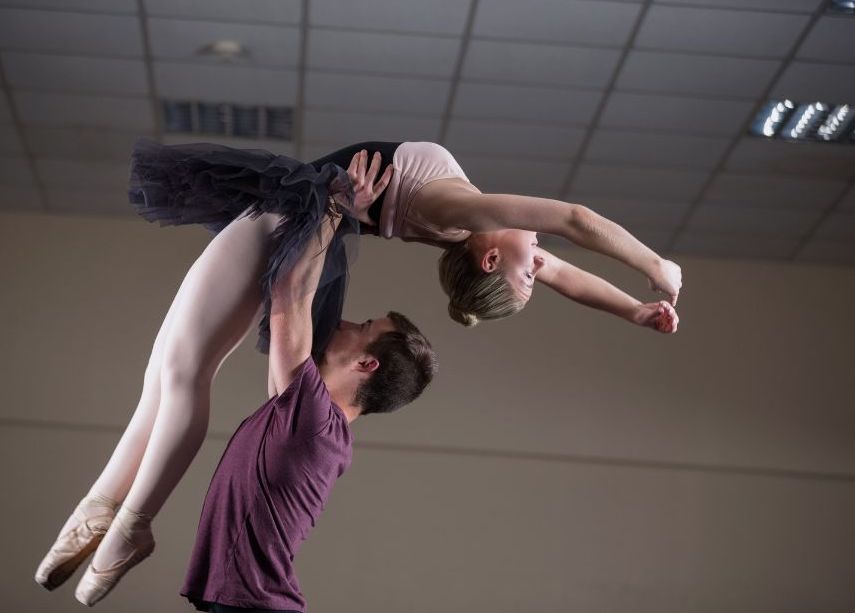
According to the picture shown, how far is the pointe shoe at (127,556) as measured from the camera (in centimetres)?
234

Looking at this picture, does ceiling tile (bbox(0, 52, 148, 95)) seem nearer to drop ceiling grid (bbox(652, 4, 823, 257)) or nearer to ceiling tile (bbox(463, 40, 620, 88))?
ceiling tile (bbox(463, 40, 620, 88))

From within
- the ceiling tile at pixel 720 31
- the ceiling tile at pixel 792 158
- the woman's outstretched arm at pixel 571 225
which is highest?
the woman's outstretched arm at pixel 571 225

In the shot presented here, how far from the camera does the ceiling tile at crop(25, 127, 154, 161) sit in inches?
222

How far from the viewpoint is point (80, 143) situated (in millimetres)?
5727

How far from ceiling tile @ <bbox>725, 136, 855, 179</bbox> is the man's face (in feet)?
10.8

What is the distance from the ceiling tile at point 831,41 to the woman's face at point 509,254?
2.67 m

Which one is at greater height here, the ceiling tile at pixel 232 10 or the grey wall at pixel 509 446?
the ceiling tile at pixel 232 10

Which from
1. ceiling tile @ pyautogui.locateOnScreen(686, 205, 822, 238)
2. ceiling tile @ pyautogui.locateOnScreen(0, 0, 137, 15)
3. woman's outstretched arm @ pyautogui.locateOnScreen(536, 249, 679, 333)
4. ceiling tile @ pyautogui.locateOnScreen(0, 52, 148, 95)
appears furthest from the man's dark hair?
ceiling tile @ pyautogui.locateOnScreen(686, 205, 822, 238)

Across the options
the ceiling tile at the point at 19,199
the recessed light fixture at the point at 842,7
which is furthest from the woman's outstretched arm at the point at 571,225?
the ceiling tile at the point at 19,199

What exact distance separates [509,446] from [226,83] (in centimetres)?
245

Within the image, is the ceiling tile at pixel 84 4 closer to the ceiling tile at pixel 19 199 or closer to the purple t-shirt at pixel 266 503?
the ceiling tile at pixel 19 199

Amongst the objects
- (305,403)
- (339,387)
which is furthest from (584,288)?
(305,403)

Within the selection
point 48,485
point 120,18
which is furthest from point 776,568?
point 120,18

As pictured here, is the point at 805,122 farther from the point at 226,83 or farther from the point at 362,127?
the point at 226,83
